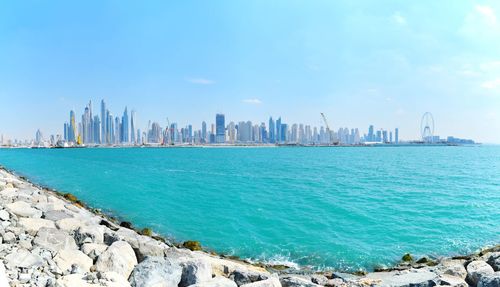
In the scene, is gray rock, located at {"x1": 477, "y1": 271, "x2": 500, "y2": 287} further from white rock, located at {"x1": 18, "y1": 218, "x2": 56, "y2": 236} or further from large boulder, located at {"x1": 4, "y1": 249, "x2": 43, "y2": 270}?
white rock, located at {"x1": 18, "y1": 218, "x2": 56, "y2": 236}

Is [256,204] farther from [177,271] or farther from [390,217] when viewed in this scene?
[177,271]

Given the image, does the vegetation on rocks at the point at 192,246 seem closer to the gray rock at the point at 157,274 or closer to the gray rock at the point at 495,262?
the gray rock at the point at 157,274

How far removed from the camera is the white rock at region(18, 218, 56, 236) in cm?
875

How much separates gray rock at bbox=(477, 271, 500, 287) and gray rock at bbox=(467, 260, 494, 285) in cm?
26

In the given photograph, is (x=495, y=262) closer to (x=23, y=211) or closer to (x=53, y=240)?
(x=53, y=240)

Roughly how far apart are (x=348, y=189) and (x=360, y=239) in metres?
16.1

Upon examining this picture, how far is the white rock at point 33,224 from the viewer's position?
8.75 meters

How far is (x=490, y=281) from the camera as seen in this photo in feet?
23.4

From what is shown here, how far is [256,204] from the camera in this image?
2328cm

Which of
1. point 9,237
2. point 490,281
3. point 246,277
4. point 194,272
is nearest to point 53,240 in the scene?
point 9,237

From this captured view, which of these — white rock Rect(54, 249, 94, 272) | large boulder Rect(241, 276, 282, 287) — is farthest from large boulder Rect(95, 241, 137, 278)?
large boulder Rect(241, 276, 282, 287)

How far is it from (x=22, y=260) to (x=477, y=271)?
9533mm

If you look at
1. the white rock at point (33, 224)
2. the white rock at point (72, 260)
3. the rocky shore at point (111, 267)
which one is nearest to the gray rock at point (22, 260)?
the rocky shore at point (111, 267)

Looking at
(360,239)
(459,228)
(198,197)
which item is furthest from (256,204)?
(459,228)
